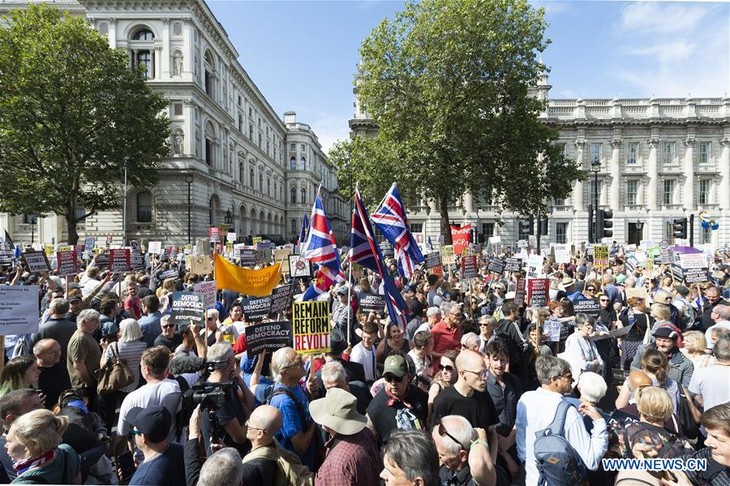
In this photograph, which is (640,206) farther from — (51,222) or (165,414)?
(51,222)

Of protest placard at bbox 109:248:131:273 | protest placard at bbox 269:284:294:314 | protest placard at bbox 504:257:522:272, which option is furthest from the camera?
protest placard at bbox 504:257:522:272

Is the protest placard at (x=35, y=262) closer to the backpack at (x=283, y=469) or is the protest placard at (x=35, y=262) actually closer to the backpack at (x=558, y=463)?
the backpack at (x=283, y=469)

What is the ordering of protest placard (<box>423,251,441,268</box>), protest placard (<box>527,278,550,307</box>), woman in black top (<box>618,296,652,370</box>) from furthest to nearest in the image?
protest placard (<box>423,251,441,268</box>) → protest placard (<box>527,278,550,307</box>) → woman in black top (<box>618,296,652,370</box>)

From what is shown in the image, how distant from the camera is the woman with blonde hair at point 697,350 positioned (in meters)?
4.80

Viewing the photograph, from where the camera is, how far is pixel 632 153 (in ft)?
151

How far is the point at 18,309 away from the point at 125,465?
2.17m

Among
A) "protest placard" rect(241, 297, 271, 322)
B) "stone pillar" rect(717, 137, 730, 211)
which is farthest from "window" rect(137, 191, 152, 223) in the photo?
"stone pillar" rect(717, 137, 730, 211)

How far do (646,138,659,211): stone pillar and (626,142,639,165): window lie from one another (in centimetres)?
128

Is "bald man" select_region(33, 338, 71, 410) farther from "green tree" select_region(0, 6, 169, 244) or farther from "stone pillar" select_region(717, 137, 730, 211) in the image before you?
"stone pillar" select_region(717, 137, 730, 211)

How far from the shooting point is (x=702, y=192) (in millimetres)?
45906

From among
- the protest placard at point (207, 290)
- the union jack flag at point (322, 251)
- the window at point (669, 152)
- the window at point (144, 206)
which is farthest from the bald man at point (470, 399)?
the window at point (669, 152)

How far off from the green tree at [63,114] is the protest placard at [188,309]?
25.9 metres

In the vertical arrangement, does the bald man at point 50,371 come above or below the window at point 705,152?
below

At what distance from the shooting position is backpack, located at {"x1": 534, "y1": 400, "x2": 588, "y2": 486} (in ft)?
9.23
